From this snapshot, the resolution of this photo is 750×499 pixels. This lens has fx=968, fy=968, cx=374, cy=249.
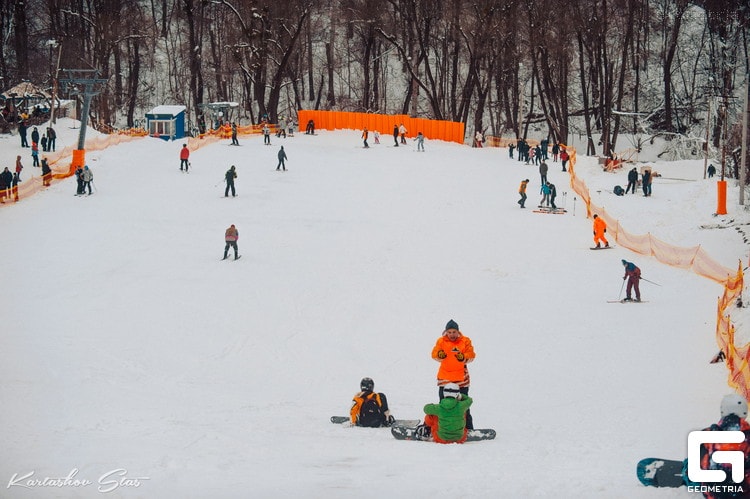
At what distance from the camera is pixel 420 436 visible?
11391 millimetres

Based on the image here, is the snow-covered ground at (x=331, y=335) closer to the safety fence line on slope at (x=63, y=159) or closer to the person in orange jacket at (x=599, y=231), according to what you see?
the person in orange jacket at (x=599, y=231)

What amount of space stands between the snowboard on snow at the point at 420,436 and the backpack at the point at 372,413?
2.44ft

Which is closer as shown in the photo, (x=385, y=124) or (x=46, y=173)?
(x=46, y=173)

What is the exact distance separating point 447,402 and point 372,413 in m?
1.69

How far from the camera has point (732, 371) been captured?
1459 centimetres

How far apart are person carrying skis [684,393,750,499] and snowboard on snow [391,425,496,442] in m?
3.44

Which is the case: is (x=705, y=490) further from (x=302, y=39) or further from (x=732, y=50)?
(x=302, y=39)

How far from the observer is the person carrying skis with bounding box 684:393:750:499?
7938 millimetres

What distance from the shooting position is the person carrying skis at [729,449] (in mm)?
7938

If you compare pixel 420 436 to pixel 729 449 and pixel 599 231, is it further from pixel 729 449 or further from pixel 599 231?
pixel 599 231

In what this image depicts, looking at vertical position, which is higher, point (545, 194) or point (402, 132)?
point (402, 132)

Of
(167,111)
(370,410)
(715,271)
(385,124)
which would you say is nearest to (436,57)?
(385,124)

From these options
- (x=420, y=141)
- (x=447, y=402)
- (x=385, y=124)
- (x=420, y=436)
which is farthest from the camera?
(x=385, y=124)

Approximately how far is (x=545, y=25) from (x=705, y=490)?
5609 cm
